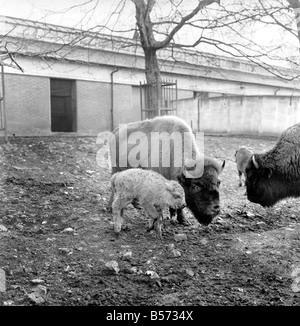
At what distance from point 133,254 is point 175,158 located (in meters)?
1.98

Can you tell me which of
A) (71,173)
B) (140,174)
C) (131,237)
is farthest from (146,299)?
(71,173)

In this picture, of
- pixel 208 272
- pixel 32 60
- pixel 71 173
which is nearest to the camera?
pixel 208 272

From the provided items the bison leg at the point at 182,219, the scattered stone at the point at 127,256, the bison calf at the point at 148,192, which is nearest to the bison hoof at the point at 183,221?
the bison leg at the point at 182,219

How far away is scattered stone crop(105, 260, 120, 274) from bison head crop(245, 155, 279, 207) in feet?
8.16

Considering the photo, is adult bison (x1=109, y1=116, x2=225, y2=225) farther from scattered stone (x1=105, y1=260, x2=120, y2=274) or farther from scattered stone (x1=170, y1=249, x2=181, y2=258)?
scattered stone (x1=105, y1=260, x2=120, y2=274)

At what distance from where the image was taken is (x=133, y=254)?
4.79 meters

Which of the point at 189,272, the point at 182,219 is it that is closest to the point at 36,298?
the point at 189,272

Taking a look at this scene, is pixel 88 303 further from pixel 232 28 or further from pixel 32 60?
pixel 32 60

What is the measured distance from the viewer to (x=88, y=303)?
357cm

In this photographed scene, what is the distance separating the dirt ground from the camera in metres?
3.78

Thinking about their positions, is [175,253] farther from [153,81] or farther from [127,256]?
[153,81]

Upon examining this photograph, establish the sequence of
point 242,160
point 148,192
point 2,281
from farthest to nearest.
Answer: point 242,160
point 148,192
point 2,281

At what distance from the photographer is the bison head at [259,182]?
570 centimetres
